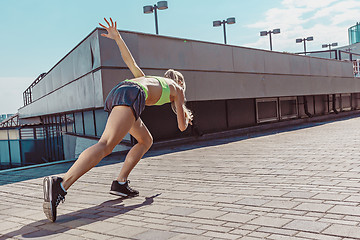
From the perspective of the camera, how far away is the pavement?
3145 millimetres

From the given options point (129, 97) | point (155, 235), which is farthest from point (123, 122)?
point (155, 235)

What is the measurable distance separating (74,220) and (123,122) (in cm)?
111

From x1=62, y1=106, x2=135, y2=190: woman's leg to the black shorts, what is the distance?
0.17 feet

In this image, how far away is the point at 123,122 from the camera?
13.2 ft

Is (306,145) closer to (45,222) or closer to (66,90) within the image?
(45,222)

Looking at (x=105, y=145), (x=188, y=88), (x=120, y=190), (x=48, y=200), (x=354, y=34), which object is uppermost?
(x=354, y=34)

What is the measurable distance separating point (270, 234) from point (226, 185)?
218cm

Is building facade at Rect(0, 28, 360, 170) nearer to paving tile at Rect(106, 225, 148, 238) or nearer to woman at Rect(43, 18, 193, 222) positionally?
woman at Rect(43, 18, 193, 222)

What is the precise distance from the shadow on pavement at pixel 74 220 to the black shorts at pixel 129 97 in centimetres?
103

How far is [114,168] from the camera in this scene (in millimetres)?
7594

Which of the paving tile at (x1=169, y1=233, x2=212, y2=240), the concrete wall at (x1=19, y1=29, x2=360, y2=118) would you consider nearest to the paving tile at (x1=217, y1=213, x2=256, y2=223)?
the paving tile at (x1=169, y1=233, x2=212, y2=240)

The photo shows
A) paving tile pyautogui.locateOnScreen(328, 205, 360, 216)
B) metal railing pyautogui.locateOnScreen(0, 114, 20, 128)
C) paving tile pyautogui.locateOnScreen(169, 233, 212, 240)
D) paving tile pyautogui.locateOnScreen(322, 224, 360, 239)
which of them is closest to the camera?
paving tile pyautogui.locateOnScreen(322, 224, 360, 239)

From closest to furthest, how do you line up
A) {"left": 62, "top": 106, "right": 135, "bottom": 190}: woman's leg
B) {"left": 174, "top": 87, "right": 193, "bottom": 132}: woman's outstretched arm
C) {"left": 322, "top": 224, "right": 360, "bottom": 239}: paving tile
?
{"left": 322, "top": 224, "right": 360, "bottom": 239}: paving tile < {"left": 62, "top": 106, "right": 135, "bottom": 190}: woman's leg < {"left": 174, "top": 87, "right": 193, "bottom": 132}: woman's outstretched arm

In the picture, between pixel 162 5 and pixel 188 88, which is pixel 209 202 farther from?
pixel 162 5
